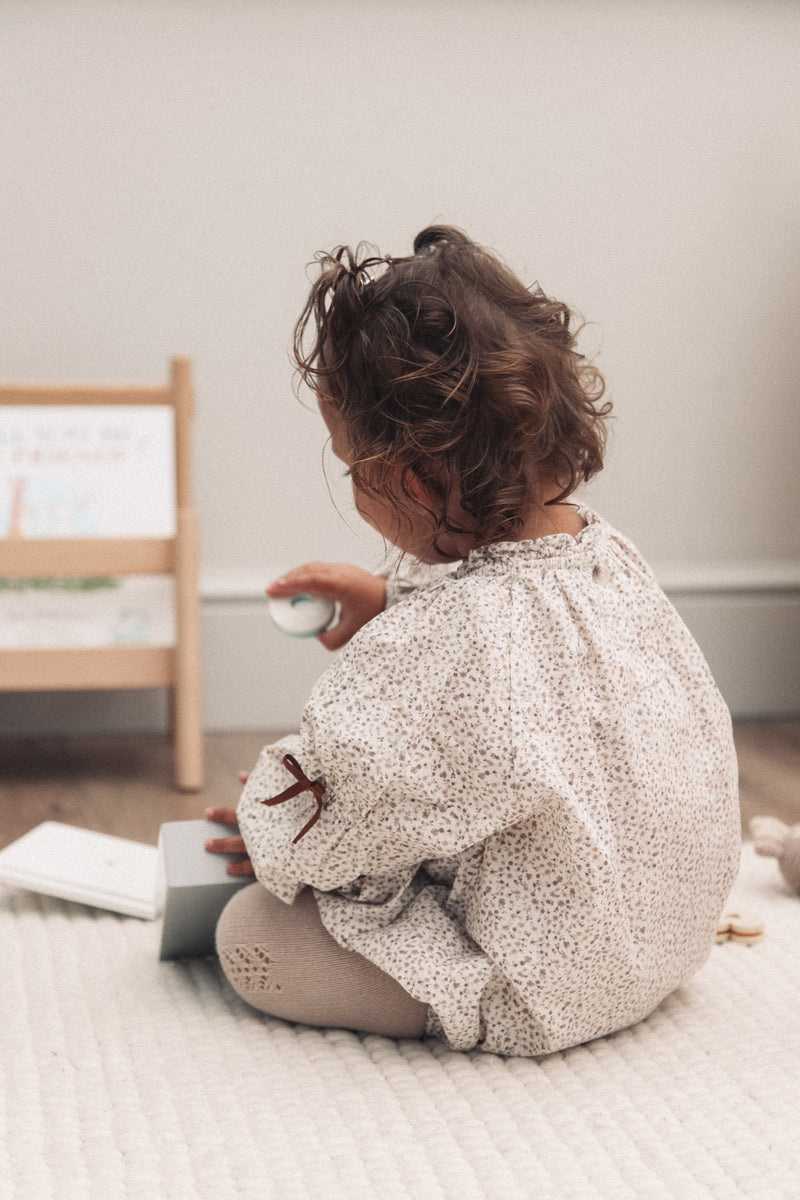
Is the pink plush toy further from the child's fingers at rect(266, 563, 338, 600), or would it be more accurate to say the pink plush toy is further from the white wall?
the white wall

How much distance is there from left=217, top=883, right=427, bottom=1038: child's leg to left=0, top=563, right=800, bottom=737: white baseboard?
869 millimetres

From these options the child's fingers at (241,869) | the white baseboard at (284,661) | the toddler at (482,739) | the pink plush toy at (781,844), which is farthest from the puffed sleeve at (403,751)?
the white baseboard at (284,661)

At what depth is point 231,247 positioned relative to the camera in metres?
1.57

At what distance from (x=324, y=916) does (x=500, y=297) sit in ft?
1.30

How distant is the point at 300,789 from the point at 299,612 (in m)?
0.23

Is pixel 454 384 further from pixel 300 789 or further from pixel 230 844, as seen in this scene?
pixel 230 844

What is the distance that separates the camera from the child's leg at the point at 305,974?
0.74 metres

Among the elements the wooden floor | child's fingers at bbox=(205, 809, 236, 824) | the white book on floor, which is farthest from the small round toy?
the wooden floor

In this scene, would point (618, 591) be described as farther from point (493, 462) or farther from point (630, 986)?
point (630, 986)

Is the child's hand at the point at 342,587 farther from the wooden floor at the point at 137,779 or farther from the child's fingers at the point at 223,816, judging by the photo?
the wooden floor at the point at 137,779

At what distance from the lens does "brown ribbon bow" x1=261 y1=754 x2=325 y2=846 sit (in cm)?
70

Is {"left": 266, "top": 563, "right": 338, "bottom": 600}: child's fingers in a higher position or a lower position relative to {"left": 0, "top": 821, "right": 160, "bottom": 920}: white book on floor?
higher

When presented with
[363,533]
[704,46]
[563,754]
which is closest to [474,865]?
[563,754]

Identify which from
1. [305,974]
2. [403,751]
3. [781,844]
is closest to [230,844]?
[305,974]
